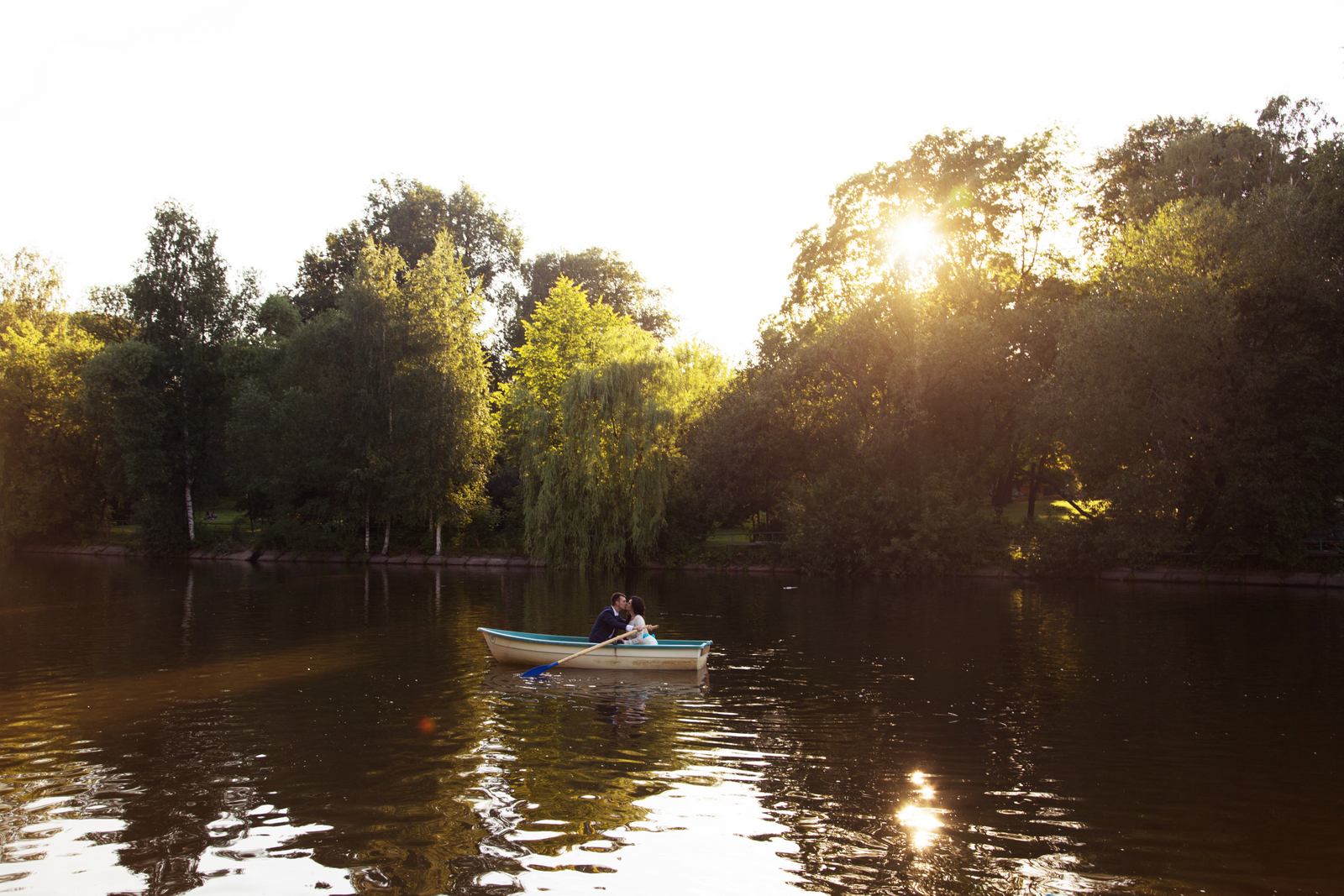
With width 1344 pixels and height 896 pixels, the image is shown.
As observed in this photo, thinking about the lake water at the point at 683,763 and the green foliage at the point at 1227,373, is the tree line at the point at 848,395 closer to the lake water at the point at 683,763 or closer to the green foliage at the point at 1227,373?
the green foliage at the point at 1227,373

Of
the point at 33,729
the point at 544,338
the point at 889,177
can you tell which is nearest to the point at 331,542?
the point at 544,338

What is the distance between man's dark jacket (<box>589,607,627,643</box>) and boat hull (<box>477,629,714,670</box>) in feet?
1.16

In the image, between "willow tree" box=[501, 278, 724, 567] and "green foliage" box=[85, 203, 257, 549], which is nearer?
"willow tree" box=[501, 278, 724, 567]

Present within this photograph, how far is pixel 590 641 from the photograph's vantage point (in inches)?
679

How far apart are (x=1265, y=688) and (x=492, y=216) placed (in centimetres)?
5873

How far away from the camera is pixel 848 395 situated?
39.4 metres

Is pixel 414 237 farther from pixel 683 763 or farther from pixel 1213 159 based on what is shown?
pixel 683 763

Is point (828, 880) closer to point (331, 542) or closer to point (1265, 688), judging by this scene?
point (1265, 688)

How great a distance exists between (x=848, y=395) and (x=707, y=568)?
9.49m

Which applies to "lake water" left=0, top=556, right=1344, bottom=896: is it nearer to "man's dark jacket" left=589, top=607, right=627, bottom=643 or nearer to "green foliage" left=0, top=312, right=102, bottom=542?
"man's dark jacket" left=589, top=607, right=627, bottom=643

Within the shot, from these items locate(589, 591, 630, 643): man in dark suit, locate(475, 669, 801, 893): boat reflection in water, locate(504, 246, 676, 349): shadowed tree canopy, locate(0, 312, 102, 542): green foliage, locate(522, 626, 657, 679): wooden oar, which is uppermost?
locate(504, 246, 676, 349): shadowed tree canopy

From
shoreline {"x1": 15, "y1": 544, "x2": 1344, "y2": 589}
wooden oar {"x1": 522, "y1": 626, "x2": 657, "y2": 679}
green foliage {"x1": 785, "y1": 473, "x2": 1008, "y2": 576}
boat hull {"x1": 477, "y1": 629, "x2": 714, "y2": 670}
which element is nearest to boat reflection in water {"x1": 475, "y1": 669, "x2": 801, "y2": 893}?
boat hull {"x1": 477, "y1": 629, "x2": 714, "y2": 670}

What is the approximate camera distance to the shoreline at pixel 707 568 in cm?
3338

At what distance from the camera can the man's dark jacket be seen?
17.6 metres
